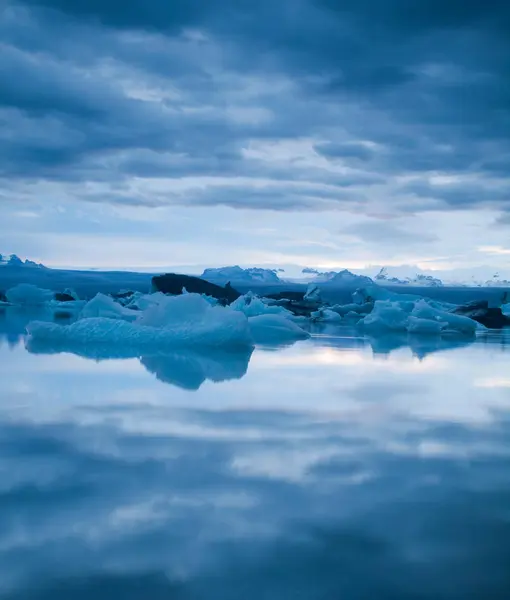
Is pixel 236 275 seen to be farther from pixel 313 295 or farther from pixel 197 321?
pixel 197 321

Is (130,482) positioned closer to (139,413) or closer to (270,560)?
(270,560)

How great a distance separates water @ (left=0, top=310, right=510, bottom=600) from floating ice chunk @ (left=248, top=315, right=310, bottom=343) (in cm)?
612

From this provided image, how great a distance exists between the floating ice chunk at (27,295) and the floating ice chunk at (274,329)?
1911 centimetres

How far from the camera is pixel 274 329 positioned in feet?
39.2

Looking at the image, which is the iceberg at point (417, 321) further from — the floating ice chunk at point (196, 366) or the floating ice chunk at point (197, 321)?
the floating ice chunk at point (196, 366)

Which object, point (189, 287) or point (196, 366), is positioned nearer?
point (196, 366)

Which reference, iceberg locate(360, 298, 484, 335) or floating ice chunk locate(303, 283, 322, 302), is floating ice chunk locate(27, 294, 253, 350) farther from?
floating ice chunk locate(303, 283, 322, 302)

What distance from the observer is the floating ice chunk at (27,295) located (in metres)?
28.6

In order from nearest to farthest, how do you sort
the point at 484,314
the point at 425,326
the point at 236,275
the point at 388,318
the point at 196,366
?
the point at 196,366 → the point at 425,326 → the point at 388,318 → the point at 484,314 → the point at 236,275

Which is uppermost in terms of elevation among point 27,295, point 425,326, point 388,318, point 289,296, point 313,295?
point 313,295

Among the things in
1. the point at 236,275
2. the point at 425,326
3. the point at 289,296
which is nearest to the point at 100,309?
the point at 425,326

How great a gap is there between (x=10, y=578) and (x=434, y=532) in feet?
4.58

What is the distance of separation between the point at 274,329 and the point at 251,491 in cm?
924

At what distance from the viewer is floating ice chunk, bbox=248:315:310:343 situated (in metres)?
11.9
